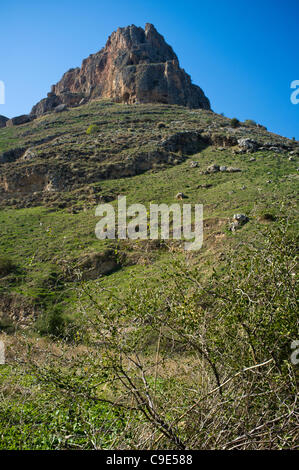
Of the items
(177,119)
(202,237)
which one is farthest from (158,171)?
(177,119)

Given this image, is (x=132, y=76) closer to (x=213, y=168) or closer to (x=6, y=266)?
(x=213, y=168)

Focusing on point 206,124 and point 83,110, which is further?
point 83,110

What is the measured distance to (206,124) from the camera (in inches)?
1848

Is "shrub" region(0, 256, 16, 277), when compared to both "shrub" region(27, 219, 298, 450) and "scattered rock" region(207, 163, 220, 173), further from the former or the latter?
"scattered rock" region(207, 163, 220, 173)

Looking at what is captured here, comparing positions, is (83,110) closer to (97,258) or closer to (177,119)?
(177,119)

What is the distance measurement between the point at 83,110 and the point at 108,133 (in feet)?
76.8

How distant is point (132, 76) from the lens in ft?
220

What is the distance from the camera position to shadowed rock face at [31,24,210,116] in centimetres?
6594

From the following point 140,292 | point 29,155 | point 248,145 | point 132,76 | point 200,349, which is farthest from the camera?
point 132,76

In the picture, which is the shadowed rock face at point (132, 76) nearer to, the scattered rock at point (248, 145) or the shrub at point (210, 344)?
the scattered rock at point (248, 145)

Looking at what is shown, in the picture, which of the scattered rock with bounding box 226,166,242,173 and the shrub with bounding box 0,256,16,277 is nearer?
the shrub with bounding box 0,256,16,277

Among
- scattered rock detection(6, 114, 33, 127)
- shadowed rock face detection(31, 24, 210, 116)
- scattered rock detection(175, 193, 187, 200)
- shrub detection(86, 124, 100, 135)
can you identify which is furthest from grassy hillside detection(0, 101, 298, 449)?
scattered rock detection(6, 114, 33, 127)

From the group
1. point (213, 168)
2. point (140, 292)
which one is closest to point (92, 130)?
point (213, 168)
